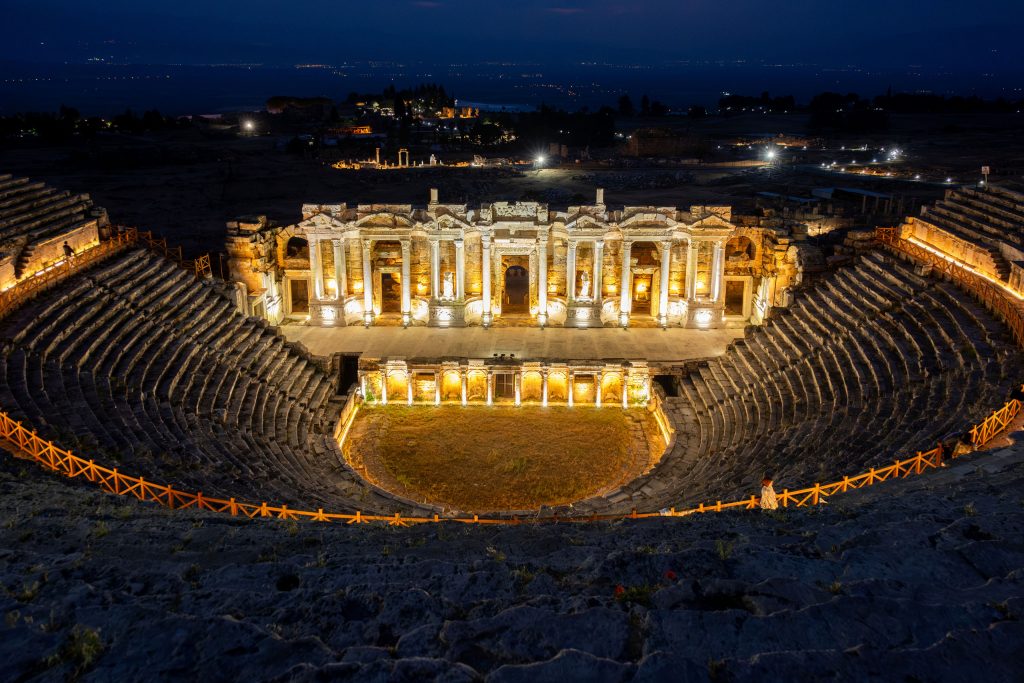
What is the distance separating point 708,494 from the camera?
19250 millimetres

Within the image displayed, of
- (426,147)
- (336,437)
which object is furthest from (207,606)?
(426,147)

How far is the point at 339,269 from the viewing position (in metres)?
34.4

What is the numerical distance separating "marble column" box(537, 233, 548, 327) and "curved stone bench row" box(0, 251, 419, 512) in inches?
399

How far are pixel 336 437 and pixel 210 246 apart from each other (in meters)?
21.8

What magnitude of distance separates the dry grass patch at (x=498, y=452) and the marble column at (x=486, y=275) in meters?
5.87

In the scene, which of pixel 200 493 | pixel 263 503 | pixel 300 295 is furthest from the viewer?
pixel 300 295

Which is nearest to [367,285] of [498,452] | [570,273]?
[570,273]

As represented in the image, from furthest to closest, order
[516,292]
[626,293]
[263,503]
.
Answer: [516,292] < [626,293] < [263,503]

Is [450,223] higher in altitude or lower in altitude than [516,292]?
higher

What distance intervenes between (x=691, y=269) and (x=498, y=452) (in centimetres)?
1379

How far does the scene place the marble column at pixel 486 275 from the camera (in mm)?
34219

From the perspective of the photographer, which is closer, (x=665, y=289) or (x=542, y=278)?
(x=542, y=278)

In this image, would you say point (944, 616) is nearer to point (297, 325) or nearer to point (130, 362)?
point (130, 362)

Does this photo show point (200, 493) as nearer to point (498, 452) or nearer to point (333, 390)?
point (498, 452)
